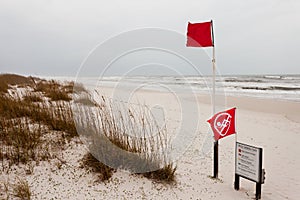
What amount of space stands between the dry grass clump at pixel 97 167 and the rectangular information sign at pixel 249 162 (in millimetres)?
1897

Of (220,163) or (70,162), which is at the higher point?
(70,162)

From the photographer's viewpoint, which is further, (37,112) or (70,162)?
(37,112)

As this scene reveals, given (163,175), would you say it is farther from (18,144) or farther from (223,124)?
(18,144)

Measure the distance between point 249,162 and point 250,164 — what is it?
0.10 feet

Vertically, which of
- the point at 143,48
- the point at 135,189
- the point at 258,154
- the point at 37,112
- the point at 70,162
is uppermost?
the point at 143,48

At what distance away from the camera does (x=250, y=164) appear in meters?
3.24

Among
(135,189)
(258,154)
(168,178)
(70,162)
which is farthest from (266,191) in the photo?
(70,162)

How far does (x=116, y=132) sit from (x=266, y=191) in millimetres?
2569

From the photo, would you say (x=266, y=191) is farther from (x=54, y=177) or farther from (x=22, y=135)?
(x=22, y=135)

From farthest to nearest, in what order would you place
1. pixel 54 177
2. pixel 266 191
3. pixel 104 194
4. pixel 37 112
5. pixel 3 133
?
pixel 37 112 < pixel 3 133 < pixel 266 191 < pixel 54 177 < pixel 104 194

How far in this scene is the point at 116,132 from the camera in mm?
3686

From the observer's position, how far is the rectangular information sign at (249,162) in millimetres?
3113

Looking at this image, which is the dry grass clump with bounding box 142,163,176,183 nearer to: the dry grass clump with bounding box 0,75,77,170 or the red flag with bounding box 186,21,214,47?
the dry grass clump with bounding box 0,75,77,170

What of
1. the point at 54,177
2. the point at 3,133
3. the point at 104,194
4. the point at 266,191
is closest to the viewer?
the point at 104,194
